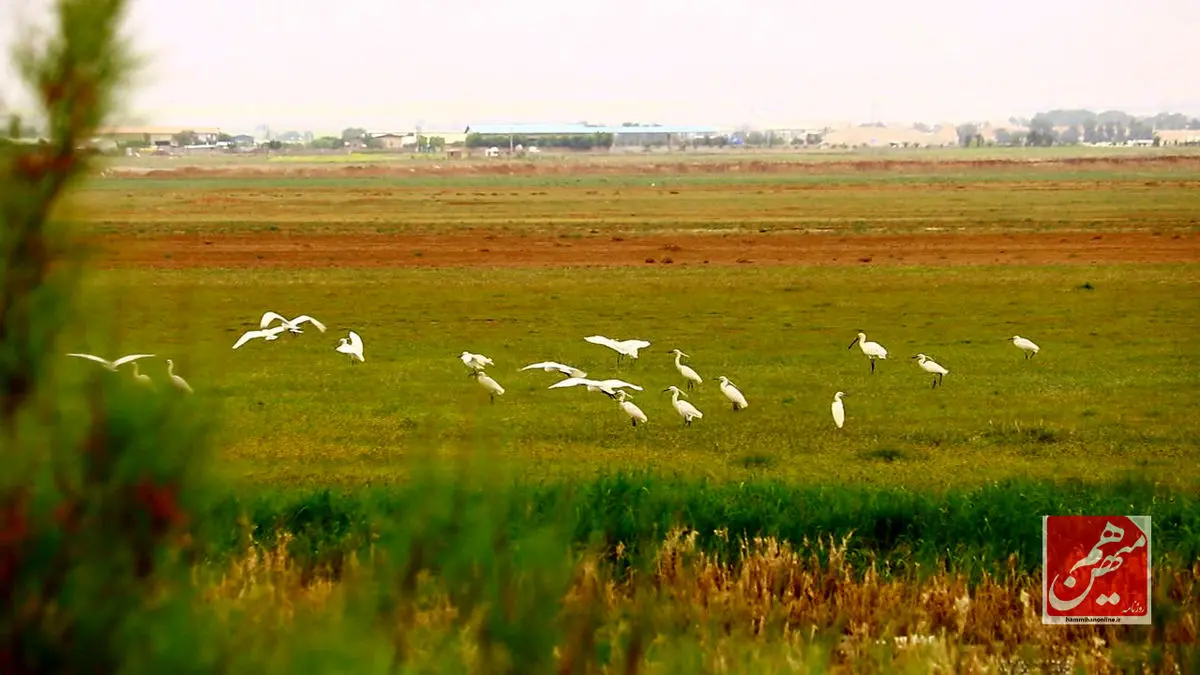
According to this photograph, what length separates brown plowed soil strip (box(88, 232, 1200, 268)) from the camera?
44.2 m

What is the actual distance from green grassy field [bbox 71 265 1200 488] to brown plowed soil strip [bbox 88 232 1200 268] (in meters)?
3.91

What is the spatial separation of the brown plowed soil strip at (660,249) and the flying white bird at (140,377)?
38.2 meters

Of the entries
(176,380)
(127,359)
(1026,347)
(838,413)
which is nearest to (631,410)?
(838,413)

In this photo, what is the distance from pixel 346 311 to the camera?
1307 inches

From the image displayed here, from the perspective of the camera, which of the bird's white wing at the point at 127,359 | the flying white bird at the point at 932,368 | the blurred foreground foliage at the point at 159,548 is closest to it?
the blurred foreground foliage at the point at 159,548

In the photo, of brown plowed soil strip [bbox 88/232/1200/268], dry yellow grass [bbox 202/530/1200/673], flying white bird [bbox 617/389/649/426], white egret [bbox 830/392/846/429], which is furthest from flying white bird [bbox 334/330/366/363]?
brown plowed soil strip [bbox 88/232/1200/268]

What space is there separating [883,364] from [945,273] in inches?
632

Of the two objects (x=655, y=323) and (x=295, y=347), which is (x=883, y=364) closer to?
(x=655, y=323)

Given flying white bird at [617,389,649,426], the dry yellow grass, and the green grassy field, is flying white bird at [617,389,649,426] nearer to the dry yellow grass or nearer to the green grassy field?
the green grassy field

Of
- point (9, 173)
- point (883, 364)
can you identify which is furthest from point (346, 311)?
point (9, 173)

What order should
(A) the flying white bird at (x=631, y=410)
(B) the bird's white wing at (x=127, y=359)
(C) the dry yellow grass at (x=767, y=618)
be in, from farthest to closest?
(A) the flying white bird at (x=631, y=410), (C) the dry yellow grass at (x=767, y=618), (B) the bird's white wing at (x=127, y=359)

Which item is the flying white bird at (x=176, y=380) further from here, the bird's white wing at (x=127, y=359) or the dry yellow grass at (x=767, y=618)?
the dry yellow grass at (x=767, y=618)

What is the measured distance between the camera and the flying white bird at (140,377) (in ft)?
13.2

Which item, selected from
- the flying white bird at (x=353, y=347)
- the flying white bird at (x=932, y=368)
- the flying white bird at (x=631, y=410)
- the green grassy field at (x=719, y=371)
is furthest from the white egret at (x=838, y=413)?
the flying white bird at (x=353, y=347)
